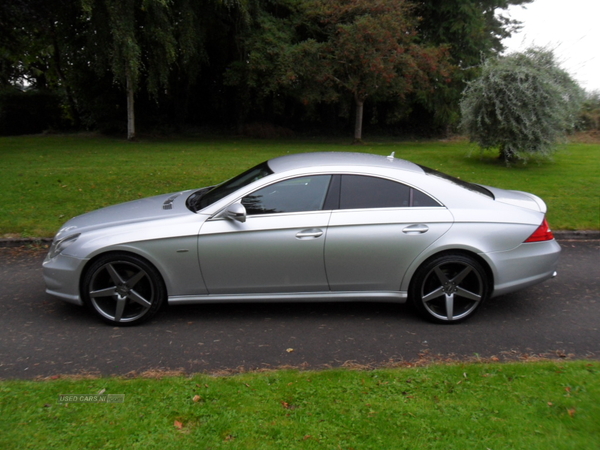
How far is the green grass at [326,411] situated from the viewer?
10.1ft

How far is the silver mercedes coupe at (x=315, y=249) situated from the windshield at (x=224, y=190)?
0.09m

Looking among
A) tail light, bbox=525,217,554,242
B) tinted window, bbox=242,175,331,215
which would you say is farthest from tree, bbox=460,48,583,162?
tinted window, bbox=242,175,331,215

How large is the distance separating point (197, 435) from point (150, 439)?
0.27 m

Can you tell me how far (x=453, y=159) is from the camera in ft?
53.7

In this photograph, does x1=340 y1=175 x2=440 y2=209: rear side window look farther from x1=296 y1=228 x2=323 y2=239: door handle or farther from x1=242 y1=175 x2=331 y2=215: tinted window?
x1=296 y1=228 x2=323 y2=239: door handle

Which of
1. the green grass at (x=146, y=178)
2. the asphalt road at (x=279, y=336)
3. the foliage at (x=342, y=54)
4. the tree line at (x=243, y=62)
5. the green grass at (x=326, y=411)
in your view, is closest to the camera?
the green grass at (x=326, y=411)

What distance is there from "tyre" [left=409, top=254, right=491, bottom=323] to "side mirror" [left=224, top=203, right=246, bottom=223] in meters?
1.72

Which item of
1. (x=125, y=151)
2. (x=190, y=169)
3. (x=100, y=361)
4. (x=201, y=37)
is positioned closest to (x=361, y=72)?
(x=201, y=37)

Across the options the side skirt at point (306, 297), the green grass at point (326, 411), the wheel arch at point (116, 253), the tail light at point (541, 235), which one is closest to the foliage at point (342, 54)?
the tail light at point (541, 235)

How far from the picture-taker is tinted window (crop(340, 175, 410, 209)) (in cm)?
503

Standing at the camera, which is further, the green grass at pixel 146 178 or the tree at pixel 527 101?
the tree at pixel 527 101

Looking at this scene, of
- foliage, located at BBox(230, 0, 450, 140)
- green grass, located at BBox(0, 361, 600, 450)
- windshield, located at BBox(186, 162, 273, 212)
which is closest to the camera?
green grass, located at BBox(0, 361, 600, 450)

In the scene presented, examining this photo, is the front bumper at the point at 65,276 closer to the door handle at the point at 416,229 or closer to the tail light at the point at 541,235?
the door handle at the point at 416,229

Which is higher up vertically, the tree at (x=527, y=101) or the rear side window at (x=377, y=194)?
the tree at (x=527, y=101)
